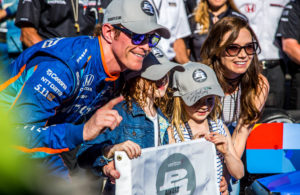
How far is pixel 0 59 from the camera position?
1.09 m

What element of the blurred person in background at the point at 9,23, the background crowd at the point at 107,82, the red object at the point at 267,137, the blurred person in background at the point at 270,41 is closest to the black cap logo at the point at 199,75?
the background crowd at the point at 107,82

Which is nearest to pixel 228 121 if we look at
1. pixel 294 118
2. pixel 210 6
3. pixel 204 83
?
pixel 204 83

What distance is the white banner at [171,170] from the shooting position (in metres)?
2.32

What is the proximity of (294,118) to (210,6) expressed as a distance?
175cm

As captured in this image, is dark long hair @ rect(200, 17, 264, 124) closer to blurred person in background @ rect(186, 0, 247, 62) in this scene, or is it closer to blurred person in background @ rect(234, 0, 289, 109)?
blurred person in background @ rect(186, 0, 247, 62)

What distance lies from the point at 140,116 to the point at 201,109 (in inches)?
19.7

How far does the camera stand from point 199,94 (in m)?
3.15

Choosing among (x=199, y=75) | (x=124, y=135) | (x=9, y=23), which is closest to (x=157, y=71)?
(x=199, y=75)

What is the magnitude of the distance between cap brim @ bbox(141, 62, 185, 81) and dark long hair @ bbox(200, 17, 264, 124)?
1.91 ft

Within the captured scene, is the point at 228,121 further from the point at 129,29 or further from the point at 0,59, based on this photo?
the point at 0,59

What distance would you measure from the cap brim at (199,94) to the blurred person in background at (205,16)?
6.44 feet

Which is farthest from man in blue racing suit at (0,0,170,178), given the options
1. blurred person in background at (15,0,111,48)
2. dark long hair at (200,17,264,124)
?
blurred person in background at (15,0,111,48)

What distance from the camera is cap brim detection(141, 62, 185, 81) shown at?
3.14 meters

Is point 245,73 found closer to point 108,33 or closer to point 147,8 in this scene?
point 147,8
